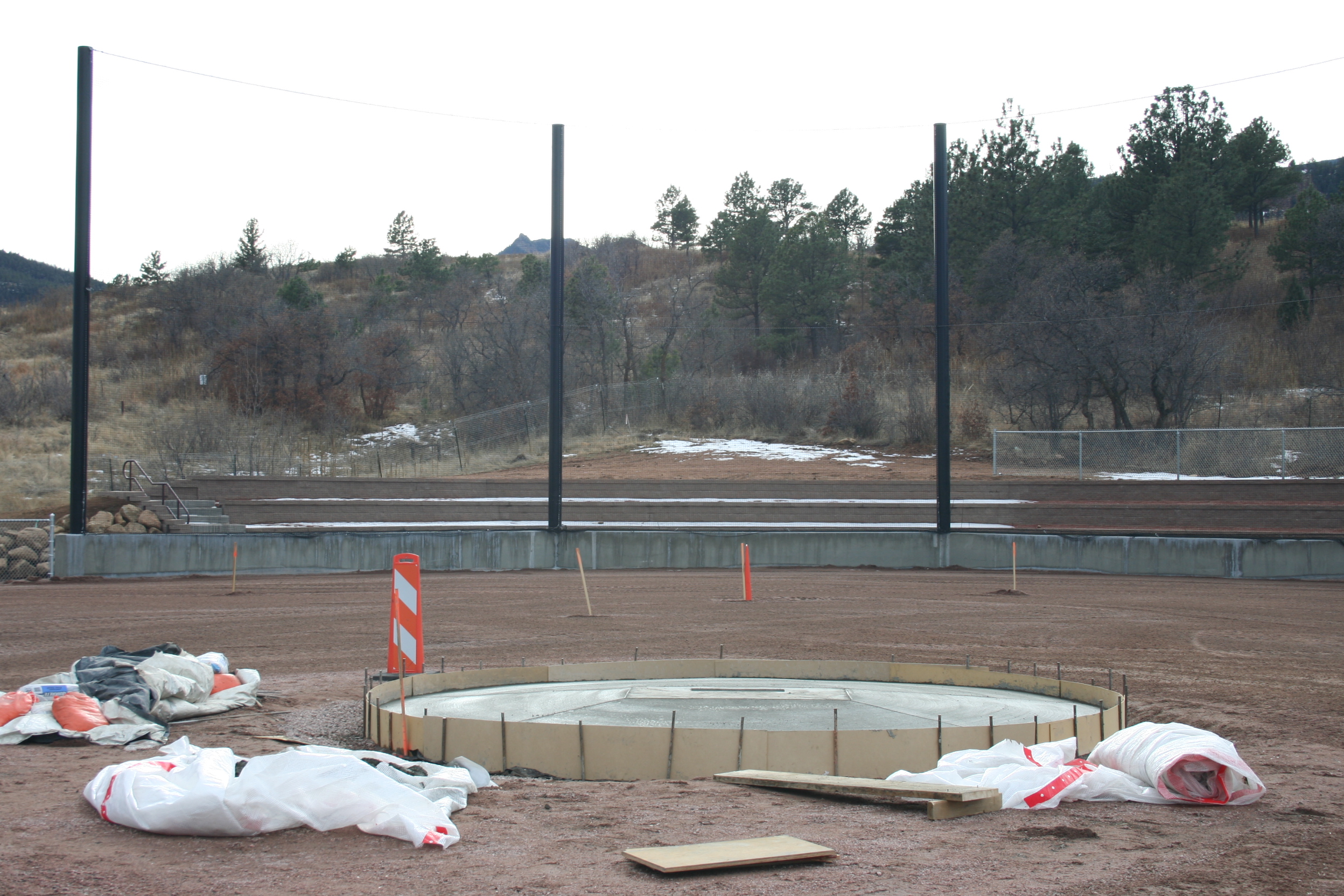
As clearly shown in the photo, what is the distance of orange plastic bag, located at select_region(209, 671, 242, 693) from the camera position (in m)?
10.1

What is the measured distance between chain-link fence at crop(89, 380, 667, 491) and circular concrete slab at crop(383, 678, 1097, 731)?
2663cm

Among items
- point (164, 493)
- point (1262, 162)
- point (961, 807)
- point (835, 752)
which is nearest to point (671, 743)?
point (835, 752)

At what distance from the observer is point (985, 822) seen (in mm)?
5672

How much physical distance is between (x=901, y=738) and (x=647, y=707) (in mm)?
2719

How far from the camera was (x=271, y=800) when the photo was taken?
17.7 feet

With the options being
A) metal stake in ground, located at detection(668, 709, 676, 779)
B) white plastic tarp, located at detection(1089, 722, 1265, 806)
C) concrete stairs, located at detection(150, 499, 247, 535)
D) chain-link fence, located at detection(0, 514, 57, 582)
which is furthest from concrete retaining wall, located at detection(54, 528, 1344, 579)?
white plastic tarp, located at detection(1089, 722, 1265, 806)

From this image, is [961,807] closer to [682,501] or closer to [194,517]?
[682,501]

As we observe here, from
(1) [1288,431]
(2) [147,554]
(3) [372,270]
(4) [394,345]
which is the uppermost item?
(3) [372,270]

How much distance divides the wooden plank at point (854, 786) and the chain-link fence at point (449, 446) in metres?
30.4

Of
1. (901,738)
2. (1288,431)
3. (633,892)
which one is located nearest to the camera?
(633,892)

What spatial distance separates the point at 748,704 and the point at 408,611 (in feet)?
10.7

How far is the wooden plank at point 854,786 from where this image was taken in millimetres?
5883

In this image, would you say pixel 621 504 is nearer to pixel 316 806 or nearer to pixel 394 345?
pixel 316 806

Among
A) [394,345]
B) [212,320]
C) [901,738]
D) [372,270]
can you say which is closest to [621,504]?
[901,738]
